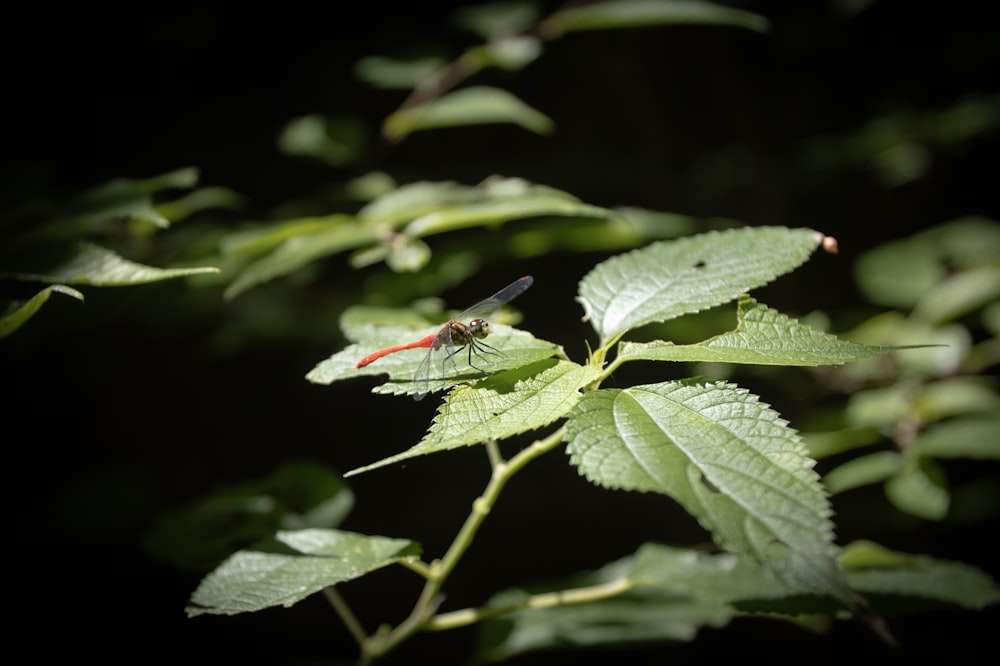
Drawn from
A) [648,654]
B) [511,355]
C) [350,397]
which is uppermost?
[350,397]

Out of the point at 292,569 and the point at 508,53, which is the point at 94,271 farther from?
the point at 508,53

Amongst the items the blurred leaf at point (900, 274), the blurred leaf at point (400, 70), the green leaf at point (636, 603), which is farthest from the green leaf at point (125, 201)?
the blurred leaf at point (900, 274)

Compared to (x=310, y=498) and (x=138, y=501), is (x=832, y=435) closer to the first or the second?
(x=310, y=498)

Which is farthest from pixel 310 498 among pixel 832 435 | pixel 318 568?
pixel 832 435

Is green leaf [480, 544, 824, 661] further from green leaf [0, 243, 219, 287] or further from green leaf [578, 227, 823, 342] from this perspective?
green leaf [0, 243, 219, 287]

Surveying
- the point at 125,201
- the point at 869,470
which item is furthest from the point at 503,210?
the point at 869,470

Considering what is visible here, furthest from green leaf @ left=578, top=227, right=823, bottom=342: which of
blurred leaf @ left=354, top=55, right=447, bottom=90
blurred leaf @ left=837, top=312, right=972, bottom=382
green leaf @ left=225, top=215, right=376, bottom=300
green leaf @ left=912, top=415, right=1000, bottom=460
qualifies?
blurred leaf @ left=354, top=55, right=447, bottom=90
